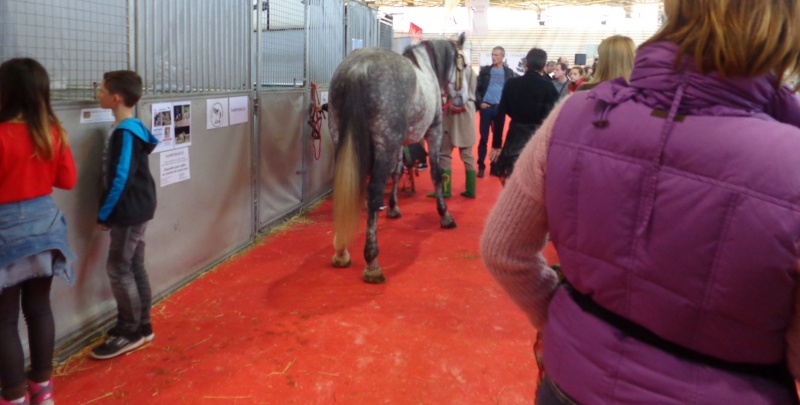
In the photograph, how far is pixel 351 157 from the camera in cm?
390

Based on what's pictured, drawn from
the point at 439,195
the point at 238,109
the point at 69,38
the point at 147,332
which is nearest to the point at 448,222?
the point at 439,195

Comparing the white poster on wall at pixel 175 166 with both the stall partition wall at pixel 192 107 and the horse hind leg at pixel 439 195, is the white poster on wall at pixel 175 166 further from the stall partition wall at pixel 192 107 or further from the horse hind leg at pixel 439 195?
the horse hind leg at pixel 439 195

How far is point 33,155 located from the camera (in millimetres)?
2166

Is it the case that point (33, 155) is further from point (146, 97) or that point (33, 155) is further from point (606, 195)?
point (606, 195)

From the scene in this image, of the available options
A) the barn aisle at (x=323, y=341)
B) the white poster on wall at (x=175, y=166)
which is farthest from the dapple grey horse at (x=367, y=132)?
the white poster on wall at (x=175, y=166)

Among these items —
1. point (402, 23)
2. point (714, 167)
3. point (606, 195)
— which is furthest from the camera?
point (402, 23)

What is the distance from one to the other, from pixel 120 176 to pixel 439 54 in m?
3.43

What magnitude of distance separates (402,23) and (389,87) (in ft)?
54.5

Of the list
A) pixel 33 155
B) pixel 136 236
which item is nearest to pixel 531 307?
pixel 33 155

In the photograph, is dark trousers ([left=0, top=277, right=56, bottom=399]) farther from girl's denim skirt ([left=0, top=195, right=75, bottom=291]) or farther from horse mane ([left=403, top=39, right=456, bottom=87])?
horse mane ([left=403, top=39, right=456, bottom=87])

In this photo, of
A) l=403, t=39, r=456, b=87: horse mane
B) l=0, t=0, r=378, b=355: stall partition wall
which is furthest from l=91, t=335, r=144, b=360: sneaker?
l=403, t=39, r=456, b=87: horse mane

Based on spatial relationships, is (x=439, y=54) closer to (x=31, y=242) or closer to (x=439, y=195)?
(x=439, y=195)

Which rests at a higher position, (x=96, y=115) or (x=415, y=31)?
(x=415, y=31)

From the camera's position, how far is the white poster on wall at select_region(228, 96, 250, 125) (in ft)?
14.0
